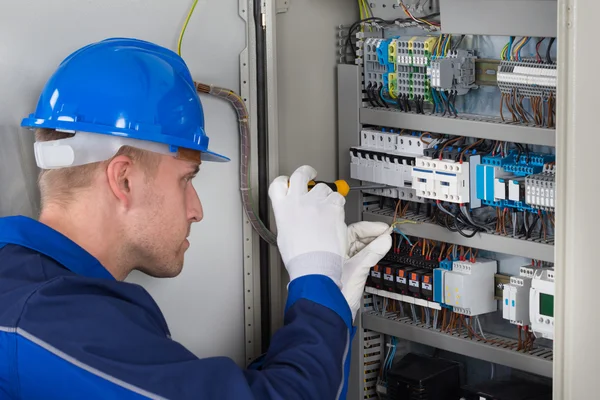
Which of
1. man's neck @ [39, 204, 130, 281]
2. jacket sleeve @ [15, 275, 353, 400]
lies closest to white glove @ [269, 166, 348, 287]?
jacket sleeve @ [15, 275, 353, 400]

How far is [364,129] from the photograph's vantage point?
2.40m

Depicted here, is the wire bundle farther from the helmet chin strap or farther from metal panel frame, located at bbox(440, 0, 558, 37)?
the helmet chin strap

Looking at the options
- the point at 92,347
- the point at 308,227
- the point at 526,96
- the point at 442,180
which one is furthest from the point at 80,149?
the point at 526,96

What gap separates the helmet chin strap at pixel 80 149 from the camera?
1.60m

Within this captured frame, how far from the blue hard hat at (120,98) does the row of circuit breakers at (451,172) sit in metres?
0.71

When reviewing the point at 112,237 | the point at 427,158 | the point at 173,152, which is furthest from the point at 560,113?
the point at 112,237

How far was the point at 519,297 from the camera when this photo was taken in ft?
6.77

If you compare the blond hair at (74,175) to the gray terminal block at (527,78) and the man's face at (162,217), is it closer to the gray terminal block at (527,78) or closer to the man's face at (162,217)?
the man's face at (162,217)

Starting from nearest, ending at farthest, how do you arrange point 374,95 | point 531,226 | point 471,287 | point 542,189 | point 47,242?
point 47,242 < point 542,189 < point 531,226 < point 471,287 < point 374,95

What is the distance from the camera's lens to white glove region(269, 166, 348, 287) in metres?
1.90

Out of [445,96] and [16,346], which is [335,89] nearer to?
[445,96]

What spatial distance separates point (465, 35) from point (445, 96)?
0.53 feet

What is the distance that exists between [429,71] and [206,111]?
1.87ft

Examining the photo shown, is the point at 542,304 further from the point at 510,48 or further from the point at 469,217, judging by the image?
the point at 510,48
